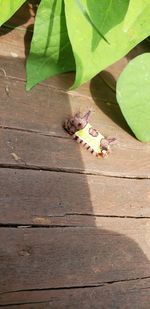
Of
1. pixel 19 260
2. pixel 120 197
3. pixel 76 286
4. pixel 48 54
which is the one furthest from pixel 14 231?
pixel 48 54

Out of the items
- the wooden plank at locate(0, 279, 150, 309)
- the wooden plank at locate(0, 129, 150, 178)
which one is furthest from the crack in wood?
the wooden plank at locate(0, 279, 150, 309)

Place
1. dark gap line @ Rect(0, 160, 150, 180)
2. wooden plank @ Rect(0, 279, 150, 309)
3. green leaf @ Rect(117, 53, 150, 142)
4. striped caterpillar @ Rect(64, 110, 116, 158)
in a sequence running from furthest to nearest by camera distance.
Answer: green leaf @ Rect(117, 53, 150, 142) < striped caterpillar @ Rect(64, 110, 116, 158) < dark gap line @ Rect(0, 160, 150, 180) < wooden plank @ Rect(0, 279, 150, 309)

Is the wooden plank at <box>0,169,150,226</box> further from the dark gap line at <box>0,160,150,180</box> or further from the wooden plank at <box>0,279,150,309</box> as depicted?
the wooden plank at <box>0,279,150,309</box>

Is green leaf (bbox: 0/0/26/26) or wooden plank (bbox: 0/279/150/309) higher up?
green leaf (bbox: 0/0/26/26)

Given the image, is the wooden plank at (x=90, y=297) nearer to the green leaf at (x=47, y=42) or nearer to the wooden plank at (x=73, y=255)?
the wooden plank at (x=73, y=255)

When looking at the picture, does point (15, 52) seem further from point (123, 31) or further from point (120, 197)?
Result: point (120, 197)
